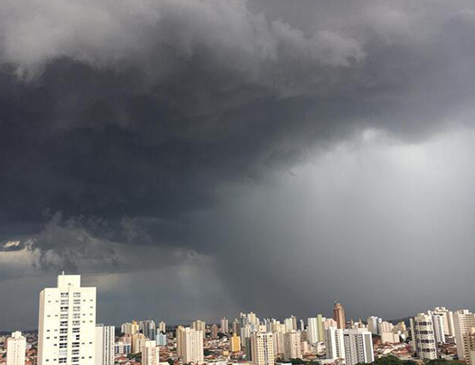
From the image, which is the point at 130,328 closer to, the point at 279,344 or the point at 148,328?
the point at 148,328

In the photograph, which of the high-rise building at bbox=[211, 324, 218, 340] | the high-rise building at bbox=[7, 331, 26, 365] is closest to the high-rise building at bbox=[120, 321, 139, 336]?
the high-rise building at bbox=[211, 324, 218, 340]

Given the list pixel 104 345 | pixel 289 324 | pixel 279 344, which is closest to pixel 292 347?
pixel 279 344

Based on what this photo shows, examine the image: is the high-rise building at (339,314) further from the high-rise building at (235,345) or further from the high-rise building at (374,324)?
the high-rise building at (235,345)

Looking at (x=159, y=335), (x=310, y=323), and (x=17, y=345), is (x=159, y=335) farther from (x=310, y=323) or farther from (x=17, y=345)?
(x=17, y=345)

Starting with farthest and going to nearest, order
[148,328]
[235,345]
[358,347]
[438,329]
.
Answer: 1. [148,328]
2. [235,345]
3. [438,329]
4. [358,347]

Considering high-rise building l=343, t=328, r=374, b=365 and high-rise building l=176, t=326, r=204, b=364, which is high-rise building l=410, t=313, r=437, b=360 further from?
high-rise building l=176, t=326, r=204, b=364

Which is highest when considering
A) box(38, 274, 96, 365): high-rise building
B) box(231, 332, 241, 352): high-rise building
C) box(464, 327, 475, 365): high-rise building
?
box(38, 274, 96, 365): high-rise building
